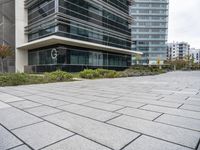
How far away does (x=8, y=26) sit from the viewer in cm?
3500

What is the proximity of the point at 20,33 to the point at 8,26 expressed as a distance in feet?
13.8

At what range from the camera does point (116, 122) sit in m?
3.68

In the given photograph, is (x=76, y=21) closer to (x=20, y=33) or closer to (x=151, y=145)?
(x=20, y=33)

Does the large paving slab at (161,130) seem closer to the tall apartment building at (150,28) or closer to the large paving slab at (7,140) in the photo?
the large paving slab at (7,140)

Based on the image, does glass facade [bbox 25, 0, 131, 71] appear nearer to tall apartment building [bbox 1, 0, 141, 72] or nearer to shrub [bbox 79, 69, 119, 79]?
tall apartment building [bbox 1, 0, 141, 72]

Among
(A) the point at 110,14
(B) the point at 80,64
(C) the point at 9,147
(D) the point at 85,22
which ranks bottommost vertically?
(C) the point at 9,147

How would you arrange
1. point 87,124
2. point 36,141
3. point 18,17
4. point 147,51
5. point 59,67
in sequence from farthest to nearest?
point 147,51
point 18,17
point 59,67
point 87,124
point 36,141

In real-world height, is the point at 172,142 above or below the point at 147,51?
below

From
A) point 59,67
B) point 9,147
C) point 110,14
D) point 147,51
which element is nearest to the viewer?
point 9,147

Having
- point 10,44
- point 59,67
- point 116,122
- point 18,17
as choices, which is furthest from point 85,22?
point 116,122

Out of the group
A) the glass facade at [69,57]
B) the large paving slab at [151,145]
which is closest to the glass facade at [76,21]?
the glass facade at [69,57]

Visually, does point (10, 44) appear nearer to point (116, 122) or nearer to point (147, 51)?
point (116, 122)

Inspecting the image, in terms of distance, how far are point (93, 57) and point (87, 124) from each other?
30545 mm

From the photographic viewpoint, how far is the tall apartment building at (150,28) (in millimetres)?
89438
